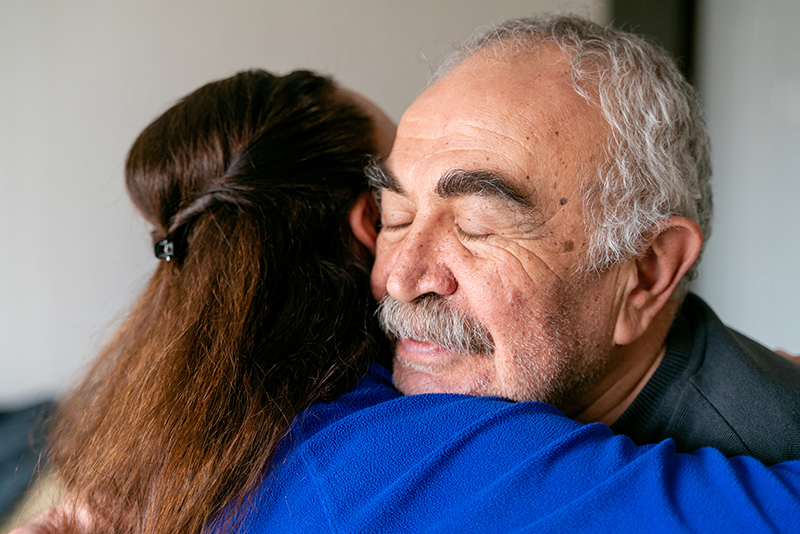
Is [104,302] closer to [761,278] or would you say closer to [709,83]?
[761,278]

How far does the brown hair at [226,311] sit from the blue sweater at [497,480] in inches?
4.3

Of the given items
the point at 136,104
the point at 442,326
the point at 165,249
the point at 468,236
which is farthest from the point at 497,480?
the point at 136,104

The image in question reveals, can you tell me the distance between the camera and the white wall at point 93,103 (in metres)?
1.94

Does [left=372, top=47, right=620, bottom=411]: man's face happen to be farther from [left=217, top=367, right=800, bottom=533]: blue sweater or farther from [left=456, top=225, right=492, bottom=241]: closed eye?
[left=217, top=367, right=800, bottom=533]: blue sweater

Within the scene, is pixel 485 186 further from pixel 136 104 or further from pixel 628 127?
pixel 136 104

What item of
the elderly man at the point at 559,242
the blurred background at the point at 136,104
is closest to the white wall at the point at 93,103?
the blurred background at the point at 136,104

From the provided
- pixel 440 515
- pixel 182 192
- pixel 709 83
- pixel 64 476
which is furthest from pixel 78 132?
pixel 709 83

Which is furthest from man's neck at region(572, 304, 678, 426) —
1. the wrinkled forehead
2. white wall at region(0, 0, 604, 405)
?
white wall at region(0, 0, 604, 405)

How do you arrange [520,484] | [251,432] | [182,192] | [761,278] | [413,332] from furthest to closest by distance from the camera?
[761,278] < [182,192] < [413,332] < [251,432] < [520,484]

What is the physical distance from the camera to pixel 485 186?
3.28 ft

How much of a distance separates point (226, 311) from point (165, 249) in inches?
10.0

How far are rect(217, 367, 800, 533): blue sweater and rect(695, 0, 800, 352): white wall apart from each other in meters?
1.64

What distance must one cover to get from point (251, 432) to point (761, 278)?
226 cm

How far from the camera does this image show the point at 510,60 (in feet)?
3.67
